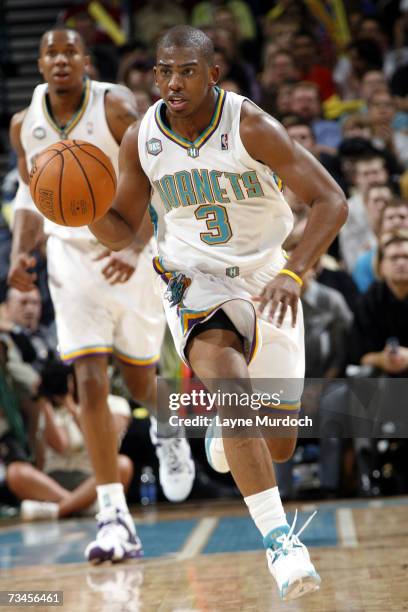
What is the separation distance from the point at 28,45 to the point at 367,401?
340 inches

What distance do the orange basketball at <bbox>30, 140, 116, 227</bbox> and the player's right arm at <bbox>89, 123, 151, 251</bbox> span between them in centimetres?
22

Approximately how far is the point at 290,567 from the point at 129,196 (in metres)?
1.67

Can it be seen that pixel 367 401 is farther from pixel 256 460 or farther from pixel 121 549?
pixel 256 460

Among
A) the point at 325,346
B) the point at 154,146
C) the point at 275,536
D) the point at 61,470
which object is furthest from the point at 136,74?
the point at 275,536

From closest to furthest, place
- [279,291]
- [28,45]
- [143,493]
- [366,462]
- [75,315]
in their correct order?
[279,291] < [75,315] < [366,462] < [143,493] < [28,45]

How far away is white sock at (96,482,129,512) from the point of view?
5000 mm

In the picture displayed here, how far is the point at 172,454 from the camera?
5.68 metres

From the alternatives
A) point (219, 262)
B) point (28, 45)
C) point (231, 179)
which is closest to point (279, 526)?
point (219, 262)

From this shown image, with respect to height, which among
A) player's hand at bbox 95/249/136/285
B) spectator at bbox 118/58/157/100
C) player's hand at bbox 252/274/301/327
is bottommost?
spectator at bbox 118/58/157/100

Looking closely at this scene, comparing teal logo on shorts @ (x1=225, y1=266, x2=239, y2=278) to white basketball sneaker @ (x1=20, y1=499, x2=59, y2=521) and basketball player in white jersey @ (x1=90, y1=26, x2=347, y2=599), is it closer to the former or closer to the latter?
basketball player in white jersey @ (x1=90, y1=26, x2=347, y2=599)

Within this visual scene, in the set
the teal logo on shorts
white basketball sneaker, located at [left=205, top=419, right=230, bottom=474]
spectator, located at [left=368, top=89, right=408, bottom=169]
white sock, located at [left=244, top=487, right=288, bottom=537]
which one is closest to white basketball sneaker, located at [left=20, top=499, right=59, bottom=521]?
white basketball sneaker, located at [left=205, top=419, right=230, bottom=474]

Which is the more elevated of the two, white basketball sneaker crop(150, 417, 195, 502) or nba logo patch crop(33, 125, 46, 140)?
nba logo patch crop(33, 125, 46, 140)

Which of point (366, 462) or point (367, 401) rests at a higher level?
point (367, 401)

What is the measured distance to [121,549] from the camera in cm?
486
